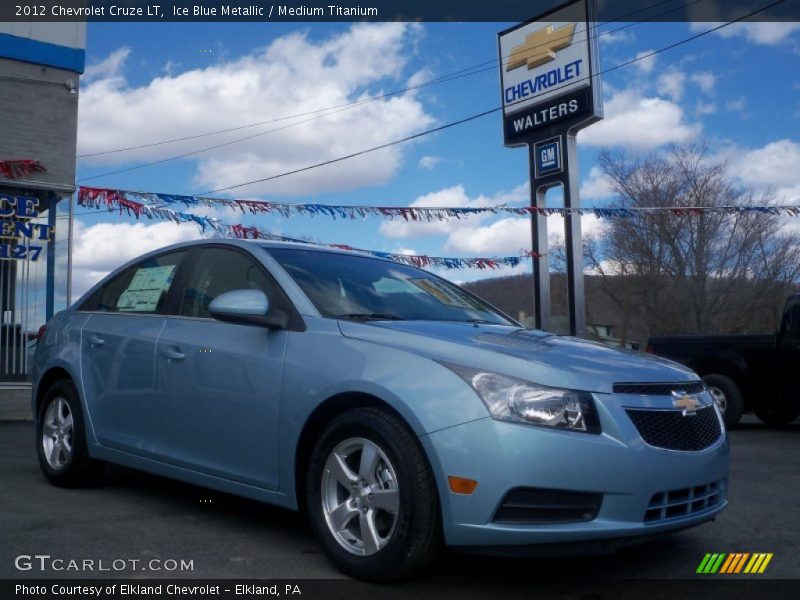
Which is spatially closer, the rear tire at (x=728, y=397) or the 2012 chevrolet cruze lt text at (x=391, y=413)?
the 2012 chevrolet cruze lt text at (x=391, y=413)

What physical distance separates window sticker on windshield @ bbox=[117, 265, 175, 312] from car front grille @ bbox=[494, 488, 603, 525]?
2738mm

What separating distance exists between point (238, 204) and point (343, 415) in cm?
912

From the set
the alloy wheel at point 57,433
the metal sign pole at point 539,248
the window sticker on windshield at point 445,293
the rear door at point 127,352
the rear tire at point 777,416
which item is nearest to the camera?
the rear door at point 127,352

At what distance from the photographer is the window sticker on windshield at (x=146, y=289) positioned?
5.20 meters

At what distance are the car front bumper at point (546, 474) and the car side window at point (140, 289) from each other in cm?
241

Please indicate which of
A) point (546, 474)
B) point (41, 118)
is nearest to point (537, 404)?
point (546, 474)

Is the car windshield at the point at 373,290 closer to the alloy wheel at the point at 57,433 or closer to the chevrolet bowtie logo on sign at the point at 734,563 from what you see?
the chevrolet bowtie logo on sign at the point at 734,563

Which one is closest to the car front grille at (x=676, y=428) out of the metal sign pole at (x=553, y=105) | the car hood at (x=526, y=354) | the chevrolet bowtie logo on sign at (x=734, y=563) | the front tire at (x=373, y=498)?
the car hood at (x=526, y=354)

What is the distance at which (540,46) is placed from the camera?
21.6 metres

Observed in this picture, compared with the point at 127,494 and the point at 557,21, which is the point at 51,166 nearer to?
the point at 127,494

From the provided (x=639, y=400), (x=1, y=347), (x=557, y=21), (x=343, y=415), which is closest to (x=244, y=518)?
(x=343, y=415)

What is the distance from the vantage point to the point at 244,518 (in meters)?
4.82

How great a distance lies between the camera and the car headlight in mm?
3375

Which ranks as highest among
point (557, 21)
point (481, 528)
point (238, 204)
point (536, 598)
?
point (557, 21)
